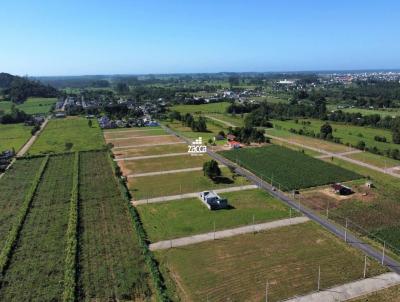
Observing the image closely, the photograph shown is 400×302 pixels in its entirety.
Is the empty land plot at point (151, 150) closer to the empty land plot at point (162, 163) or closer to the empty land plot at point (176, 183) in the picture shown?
the empty land plot at point (162, 163)

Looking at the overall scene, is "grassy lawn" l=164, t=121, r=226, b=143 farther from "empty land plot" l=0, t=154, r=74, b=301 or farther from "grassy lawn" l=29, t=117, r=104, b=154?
"empty land plot" l=0, t=154, r=74, b=301

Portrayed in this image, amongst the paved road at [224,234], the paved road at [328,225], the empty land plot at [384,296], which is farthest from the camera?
the paved road at [224,234]

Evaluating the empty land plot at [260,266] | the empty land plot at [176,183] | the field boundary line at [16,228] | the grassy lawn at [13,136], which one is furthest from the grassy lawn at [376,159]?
the grassy lawn at [13,136]

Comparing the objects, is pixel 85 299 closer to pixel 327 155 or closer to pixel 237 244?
pixel 237 244

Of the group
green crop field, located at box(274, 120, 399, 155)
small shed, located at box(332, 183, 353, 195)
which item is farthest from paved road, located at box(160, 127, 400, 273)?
green crop field, located at box(274, 120, 399, 155)

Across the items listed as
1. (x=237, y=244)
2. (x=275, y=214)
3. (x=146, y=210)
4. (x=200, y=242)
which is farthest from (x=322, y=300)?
(x=146, y=210)

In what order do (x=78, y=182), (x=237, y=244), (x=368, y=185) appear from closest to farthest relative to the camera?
(x=237, y=244), (x=368, y=185), (x=78, y=182)
